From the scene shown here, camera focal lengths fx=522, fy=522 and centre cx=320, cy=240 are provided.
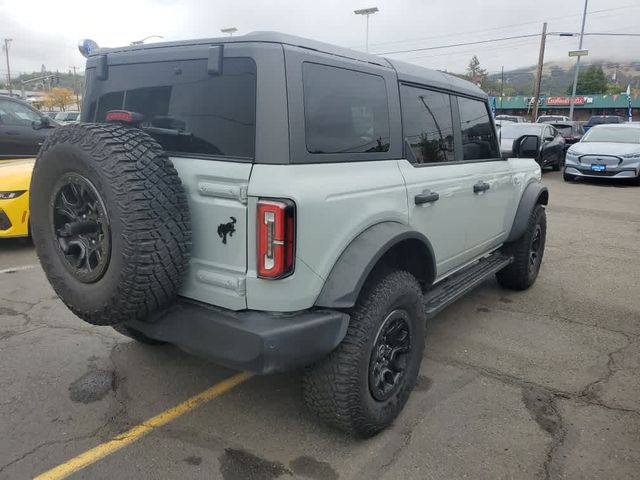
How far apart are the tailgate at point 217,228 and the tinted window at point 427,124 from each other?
50.6 inches

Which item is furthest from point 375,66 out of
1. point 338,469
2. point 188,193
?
point 338,469

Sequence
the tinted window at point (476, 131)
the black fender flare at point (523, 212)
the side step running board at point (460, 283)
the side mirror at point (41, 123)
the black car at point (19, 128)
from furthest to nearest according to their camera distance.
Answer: the black car at point (19, 128)
the side mirror at point (41, 123)
the black fender flare at point (523, 212)
the tinted window at point (476, 131)
the side step running board at point (460, 283)

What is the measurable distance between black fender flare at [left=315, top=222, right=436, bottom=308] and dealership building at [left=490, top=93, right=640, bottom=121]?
206ft

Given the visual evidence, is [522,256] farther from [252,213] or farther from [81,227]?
[81,227]

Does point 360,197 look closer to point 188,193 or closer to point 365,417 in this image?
point 188,193

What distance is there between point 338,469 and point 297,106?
175 centimetres

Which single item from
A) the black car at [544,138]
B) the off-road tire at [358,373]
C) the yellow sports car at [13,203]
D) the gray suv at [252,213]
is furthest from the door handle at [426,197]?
the black car at [544,138]

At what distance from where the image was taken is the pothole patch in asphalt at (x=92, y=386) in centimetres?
317

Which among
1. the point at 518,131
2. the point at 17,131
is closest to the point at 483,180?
the point at 17,131

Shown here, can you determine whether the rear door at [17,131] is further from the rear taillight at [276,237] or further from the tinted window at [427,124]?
the rear taillight at [276,237]

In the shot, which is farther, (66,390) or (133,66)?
(66,390)

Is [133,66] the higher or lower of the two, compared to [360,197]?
higher

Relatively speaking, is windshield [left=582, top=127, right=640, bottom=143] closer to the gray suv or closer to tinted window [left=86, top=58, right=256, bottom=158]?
the gray suv

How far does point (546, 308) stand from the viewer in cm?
483
